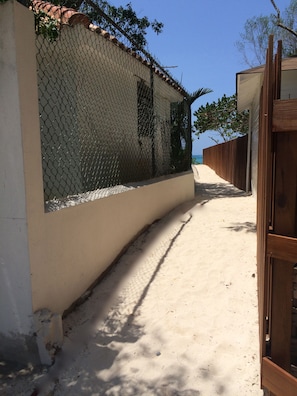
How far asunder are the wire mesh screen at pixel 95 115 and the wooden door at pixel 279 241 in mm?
1919

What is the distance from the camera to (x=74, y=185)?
396cm

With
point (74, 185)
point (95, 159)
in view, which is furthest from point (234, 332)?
point (95, 159)

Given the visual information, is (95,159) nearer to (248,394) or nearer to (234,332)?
(234,332)

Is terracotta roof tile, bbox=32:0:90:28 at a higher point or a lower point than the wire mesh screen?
higher

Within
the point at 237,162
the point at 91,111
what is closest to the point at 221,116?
the point at 237,162

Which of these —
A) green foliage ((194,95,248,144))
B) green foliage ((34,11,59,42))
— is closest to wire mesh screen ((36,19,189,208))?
green foliage ((34,11,59,42))

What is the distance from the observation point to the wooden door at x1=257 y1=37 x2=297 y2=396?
5.77ft

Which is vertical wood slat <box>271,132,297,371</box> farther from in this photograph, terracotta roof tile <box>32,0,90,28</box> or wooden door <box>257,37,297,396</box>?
terracotta roof tile <box>32,0,90,28</box>

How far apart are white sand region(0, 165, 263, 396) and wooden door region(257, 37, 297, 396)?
380mm

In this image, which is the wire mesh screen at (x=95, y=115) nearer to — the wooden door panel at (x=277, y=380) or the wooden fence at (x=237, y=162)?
the wooden door panel at (x=277, y=380)

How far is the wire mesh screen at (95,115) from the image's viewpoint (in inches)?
158

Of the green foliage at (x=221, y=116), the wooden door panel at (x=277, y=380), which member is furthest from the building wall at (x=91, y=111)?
the green foliage at (x=221, y=116)

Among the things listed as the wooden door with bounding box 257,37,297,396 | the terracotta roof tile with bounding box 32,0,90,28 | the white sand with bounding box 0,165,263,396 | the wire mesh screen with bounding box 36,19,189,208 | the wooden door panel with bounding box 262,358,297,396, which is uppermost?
the terracotta roof tile with bounding box 32,0,90,28

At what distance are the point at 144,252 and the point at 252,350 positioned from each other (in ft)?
6.85
